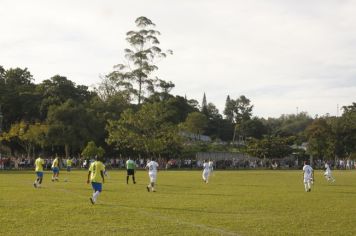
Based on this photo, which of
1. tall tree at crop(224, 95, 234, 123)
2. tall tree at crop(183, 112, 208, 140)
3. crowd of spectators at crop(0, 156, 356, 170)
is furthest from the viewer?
tall tree at crop(224, 95, 234, 123)

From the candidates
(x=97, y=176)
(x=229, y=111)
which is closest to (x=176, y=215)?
(x=97, y=176)

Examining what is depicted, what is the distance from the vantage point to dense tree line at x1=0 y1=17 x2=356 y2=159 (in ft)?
211

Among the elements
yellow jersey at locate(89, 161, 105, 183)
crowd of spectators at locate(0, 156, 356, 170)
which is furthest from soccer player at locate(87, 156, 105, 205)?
crowd of spectators at locate(0, 156, 356, 170)

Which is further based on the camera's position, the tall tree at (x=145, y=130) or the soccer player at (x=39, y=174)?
the tall tree at (x=145, y=130)

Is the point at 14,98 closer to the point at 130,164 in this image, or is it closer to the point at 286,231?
the point at 130,164

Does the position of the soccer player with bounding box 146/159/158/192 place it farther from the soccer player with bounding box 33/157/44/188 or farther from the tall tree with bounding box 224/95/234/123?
the tall tree with bounding box 224/95/234/123

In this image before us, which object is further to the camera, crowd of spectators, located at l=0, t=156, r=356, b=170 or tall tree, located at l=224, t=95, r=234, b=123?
tall tree, located at l=224, t=95, r=234, b=123

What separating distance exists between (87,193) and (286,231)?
13.0m

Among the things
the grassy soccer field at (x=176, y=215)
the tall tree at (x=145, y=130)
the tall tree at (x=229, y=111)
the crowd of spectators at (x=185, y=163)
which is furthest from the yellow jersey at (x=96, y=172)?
the tall tree at (x=229, y=111)

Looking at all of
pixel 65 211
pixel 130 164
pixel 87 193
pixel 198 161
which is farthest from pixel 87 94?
pixel 65 211

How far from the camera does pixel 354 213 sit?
16.3 m

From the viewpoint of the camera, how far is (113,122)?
2547 inches

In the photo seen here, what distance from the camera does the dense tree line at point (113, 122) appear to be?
2530 inches

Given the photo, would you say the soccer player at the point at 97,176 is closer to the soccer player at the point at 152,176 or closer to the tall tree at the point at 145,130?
the soccer player at the point at 152,176
